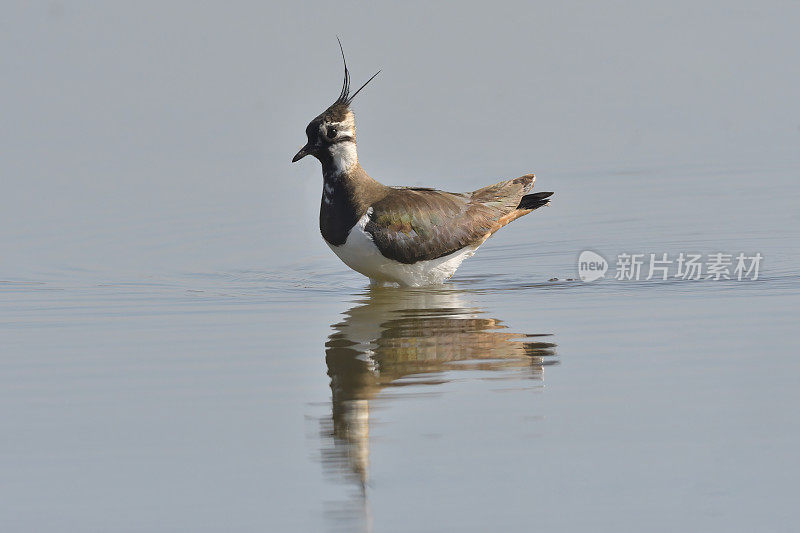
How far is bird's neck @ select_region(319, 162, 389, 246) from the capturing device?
10.8 metres

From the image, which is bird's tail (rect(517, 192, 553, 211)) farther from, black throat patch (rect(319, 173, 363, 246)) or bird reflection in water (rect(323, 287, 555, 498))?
black throat patch (rect(319, 173, 363, 246))

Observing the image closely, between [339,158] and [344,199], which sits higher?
[339,158]

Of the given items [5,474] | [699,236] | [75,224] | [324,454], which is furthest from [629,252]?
[5,474]

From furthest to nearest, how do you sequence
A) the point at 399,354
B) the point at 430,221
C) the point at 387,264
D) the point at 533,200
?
the point at 533,200
the point at 430,221
the point at 387,264
the point at 399,354

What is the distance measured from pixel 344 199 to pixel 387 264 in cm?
61

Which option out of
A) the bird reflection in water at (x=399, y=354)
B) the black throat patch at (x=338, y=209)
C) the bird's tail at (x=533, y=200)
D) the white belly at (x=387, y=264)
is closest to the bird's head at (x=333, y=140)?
the black throat patch at (x=338, y=209)

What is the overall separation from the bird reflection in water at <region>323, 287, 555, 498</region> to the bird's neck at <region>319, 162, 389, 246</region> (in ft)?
2.01

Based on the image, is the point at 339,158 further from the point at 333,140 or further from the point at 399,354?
the point at 399,354

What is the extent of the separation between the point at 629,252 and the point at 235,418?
5728mm

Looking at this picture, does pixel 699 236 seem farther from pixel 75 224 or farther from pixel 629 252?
pixel 75 224

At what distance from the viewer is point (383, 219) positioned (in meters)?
10.8

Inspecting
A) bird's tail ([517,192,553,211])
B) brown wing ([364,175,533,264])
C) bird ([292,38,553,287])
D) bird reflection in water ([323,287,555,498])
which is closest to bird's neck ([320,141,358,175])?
bird ([292,38,553,287])

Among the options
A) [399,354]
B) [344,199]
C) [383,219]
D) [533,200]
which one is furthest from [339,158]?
[399,354]

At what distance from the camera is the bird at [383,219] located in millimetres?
10789
